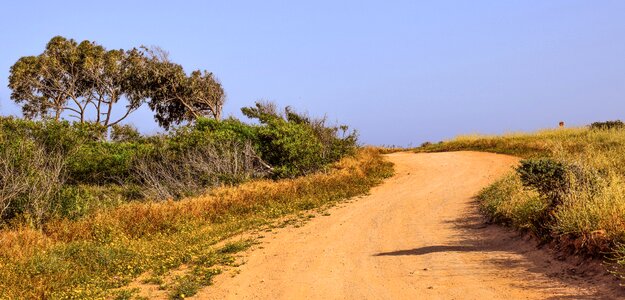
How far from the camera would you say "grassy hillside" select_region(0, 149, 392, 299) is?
825 cm

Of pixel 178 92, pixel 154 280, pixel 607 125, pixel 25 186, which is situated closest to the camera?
pixel 154 280

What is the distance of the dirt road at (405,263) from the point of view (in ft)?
22.7

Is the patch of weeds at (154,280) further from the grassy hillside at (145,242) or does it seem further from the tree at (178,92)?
the tree at (178,92)

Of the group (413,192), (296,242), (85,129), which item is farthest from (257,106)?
(296,242)

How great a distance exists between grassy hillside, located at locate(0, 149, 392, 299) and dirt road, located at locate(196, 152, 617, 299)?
3.60 ft

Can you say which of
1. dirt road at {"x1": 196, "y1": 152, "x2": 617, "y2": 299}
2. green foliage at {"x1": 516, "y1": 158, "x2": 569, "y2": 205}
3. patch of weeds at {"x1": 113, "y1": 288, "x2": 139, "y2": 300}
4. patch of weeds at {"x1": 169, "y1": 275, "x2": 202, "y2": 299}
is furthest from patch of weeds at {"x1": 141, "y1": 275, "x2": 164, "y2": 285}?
green foliage at {"x1": 516, "y1": 158, "x2": 569, "y2": 205}

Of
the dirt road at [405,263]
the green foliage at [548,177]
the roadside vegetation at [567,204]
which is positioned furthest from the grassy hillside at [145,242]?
the green foliage at [548,177]

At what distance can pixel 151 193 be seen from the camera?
19.7 meters

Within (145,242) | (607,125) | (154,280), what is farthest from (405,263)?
(607,125)

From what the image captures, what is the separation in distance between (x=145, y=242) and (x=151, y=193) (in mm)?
8567

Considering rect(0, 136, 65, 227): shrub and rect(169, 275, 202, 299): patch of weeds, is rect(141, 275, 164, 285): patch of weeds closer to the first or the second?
rect(169, 275, 202, 299): patch of weeds

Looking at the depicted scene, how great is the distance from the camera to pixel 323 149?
23625 millimetres

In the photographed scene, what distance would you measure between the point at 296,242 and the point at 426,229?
2966mm

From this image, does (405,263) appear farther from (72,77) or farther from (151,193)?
(72,77)
